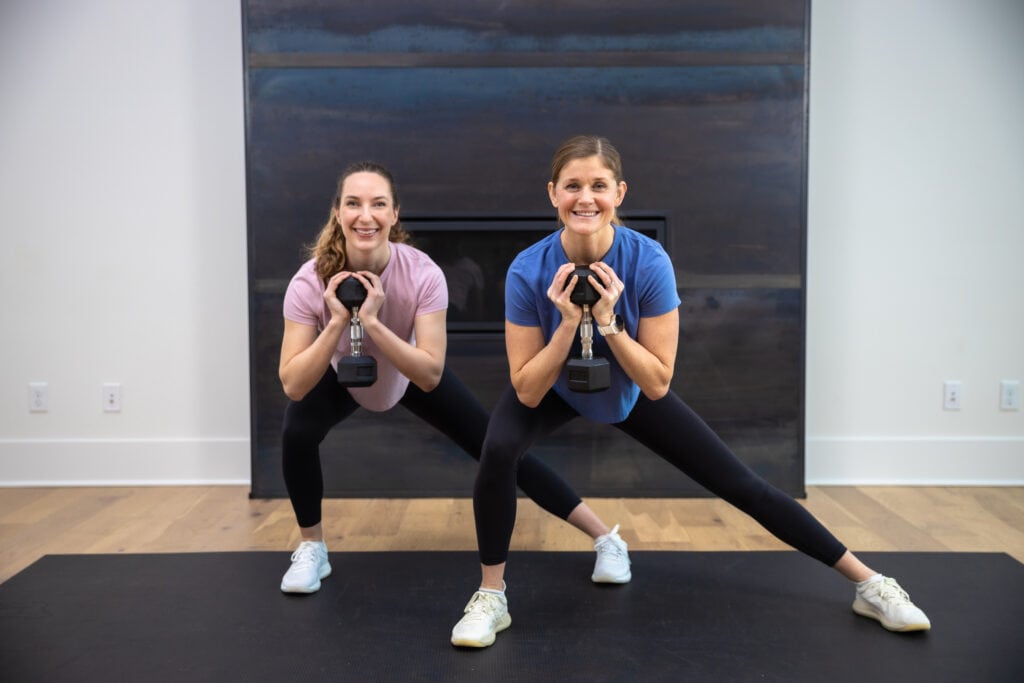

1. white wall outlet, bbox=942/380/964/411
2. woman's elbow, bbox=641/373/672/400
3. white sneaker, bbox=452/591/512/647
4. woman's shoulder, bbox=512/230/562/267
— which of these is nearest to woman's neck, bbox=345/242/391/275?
woman's shoulder, bbox=512/230/562/267

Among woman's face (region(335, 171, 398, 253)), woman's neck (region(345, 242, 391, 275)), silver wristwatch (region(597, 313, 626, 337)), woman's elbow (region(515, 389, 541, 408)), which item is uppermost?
woman's face (region(335, 171, 398, 253))

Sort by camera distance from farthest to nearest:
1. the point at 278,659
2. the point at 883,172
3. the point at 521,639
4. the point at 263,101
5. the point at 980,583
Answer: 1. the point at 883,172
2. the point at 263,101
3. the point at 980,583
4. the point at 521,639
5. the point at 278,659

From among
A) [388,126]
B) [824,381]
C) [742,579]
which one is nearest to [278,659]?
[742,579]

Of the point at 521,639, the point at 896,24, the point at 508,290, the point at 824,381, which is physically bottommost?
the point at 521,639

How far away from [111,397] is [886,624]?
3.01m

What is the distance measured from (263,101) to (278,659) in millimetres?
2194

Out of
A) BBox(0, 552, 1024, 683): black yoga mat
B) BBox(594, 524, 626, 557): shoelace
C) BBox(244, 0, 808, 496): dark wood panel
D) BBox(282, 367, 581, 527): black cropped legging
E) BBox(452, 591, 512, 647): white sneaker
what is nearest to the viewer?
BBox(0, 552, 1024, 683): black yoga mat

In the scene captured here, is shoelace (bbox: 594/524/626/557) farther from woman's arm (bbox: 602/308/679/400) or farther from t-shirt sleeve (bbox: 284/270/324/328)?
t-shirt sleeve (bbox: 284/270/324/328)

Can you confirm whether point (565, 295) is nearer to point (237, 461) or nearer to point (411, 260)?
point (411, 260)

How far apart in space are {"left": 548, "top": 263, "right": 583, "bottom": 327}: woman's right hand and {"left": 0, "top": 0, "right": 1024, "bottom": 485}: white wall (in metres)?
1.98

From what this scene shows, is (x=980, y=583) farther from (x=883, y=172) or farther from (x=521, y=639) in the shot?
(x=883, y=172)

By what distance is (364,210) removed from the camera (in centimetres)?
212

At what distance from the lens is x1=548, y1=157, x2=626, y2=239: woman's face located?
190 cm

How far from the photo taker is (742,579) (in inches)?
91.1
